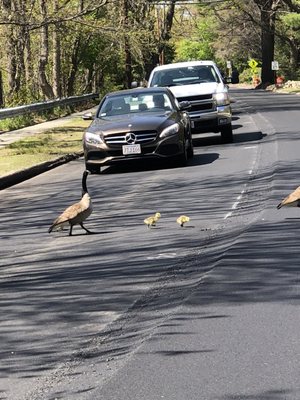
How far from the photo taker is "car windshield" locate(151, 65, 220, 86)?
79.6ft

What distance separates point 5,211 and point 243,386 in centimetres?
926

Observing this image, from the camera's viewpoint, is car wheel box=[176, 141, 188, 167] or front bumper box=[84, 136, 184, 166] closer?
front bumper box=[84, 136, 184, 166]

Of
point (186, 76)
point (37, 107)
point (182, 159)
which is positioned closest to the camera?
point (182, 159)

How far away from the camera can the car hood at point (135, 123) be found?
17.6 meters

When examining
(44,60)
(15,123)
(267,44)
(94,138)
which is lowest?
(267,44)

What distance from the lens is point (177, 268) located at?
8289 mm

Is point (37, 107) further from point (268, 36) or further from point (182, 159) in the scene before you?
point (268, 36)

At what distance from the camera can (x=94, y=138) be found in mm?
17891

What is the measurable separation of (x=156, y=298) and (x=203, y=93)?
16.1 meters

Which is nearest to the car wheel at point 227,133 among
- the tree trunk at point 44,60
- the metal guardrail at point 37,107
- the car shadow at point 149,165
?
the car shadow at point 149,165

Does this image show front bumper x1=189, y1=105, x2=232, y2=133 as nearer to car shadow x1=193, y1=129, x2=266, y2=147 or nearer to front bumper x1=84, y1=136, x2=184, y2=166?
car shadow x1=193, y1=129, x2=266, y2=147

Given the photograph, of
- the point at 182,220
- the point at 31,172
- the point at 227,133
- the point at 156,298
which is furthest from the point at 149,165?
the point at 156,298

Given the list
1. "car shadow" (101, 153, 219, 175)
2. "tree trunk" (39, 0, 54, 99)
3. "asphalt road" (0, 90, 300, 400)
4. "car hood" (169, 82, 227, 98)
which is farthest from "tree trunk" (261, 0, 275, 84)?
"asphalt road" (0, 90, 300, 400)

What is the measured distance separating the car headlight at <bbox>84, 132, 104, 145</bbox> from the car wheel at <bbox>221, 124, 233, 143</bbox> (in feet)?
18.5
